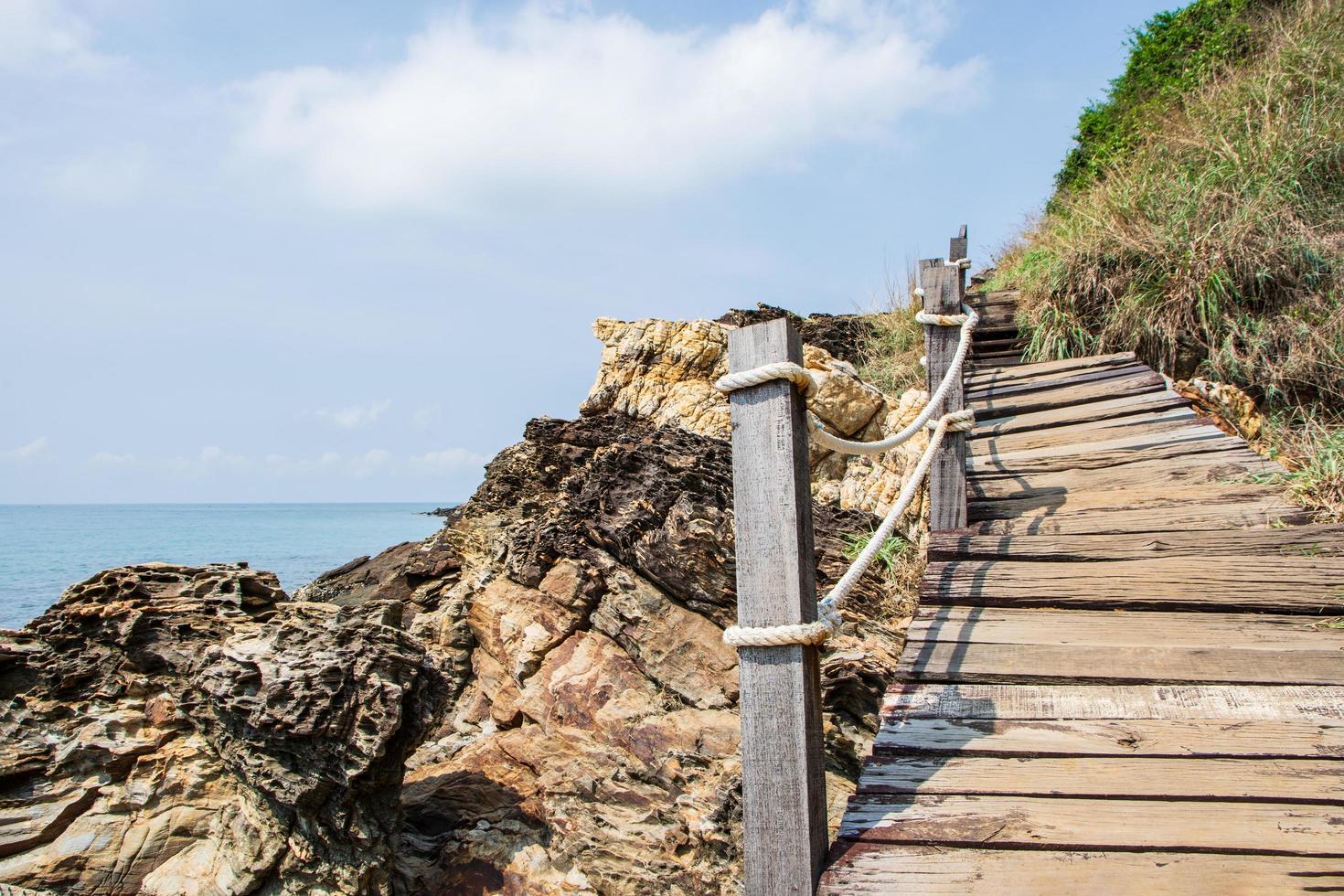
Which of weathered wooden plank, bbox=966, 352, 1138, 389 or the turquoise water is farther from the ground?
weathered wooden plank, bbox=966, 352, 1138, 389

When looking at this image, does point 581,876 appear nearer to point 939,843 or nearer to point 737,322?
point 939,843

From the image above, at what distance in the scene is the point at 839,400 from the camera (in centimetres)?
644

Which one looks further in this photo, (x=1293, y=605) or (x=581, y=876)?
(x=581, y=876)

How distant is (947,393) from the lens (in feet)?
12.8

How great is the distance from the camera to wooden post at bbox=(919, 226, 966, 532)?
12.8 feet

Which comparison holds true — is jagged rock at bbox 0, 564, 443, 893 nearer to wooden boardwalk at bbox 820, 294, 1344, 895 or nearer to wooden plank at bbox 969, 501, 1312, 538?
wooden boardwalk at bbox 820, 294, 1344, 895

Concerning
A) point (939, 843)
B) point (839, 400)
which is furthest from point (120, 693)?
point (839, 400)

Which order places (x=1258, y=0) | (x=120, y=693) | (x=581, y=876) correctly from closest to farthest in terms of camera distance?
(x=581, y=876) < (x=120, y=693) < (x=1258, y=0)

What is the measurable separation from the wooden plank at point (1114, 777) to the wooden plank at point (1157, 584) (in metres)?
1.03

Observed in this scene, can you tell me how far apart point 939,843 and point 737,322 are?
23.2ft

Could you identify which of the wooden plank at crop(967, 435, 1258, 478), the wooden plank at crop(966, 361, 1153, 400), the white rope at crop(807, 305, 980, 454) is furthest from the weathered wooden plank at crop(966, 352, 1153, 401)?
the white rope at crop(807, 305, 980, 454)

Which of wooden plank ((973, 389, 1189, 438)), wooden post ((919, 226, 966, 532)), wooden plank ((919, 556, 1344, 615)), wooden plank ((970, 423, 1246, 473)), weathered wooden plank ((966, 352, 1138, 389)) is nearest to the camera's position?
wooden plank ((919, 556, 1344, 615))

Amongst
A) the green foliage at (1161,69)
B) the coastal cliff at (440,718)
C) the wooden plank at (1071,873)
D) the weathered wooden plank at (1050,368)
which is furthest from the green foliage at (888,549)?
the green foliage at (1161,69)

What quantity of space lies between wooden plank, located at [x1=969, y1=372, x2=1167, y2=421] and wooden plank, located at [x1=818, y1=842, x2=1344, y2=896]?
4462 mm
